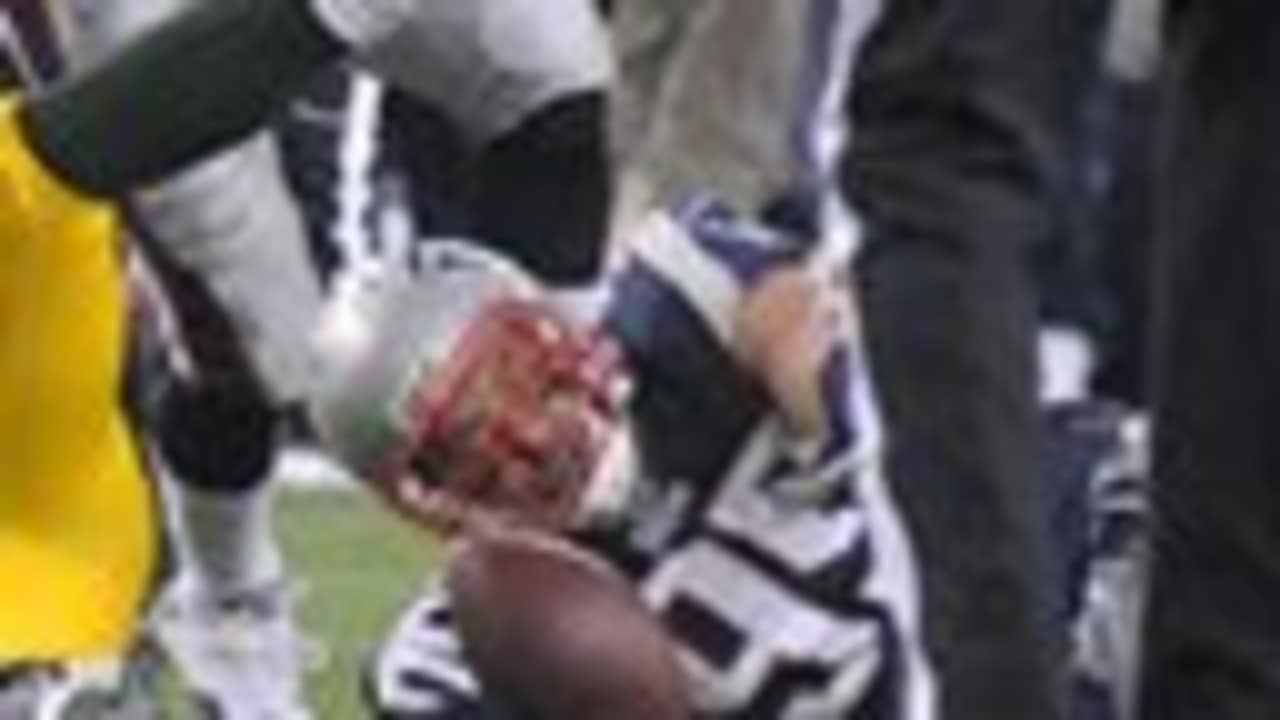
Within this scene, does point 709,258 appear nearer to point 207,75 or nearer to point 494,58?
point 494,58

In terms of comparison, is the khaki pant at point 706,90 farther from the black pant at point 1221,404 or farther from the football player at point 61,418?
the black pant at point 1221,404

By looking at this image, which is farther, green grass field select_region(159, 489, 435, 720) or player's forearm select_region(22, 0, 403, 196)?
green grass field select_region(159, 489, 435, 720)

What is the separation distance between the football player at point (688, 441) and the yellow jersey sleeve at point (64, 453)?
0.29 metres

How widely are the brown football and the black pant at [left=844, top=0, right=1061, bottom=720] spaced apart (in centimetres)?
18

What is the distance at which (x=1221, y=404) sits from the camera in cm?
266

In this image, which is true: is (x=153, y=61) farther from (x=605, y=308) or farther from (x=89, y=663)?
(x=89, y=663)

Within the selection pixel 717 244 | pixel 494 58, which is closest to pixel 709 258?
pixel 717 244

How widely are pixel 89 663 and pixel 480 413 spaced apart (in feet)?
4.02

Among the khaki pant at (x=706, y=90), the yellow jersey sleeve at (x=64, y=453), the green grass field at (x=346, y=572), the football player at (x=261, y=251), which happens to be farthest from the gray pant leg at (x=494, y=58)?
the green grass field at (x=346, y=572)

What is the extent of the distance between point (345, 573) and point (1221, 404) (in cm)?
327

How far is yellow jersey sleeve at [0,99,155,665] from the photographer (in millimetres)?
3715

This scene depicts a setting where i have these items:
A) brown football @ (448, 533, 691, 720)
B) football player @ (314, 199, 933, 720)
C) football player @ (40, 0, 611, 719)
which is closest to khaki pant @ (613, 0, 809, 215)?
football player @ (40, 0, 611, 719)

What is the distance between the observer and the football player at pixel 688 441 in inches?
116

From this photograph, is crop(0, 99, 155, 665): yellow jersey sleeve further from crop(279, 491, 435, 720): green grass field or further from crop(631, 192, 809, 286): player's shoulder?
crop(279, 491, 435, 720): green grass field
